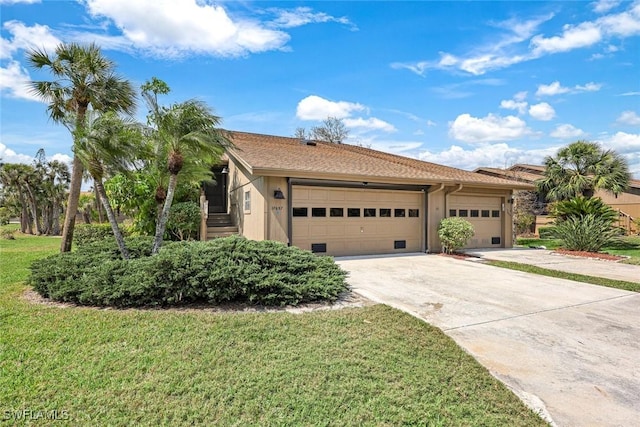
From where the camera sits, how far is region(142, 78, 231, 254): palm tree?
6363 mm

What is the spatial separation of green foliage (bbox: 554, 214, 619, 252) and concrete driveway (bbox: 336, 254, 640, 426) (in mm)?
5929

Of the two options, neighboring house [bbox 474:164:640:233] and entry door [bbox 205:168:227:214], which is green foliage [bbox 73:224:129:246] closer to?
entry door [bbox 205:168:227:214]

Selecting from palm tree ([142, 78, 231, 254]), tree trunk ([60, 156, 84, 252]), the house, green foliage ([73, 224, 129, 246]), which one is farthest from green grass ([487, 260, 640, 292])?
green foliage ([73, 224, 129, 246])

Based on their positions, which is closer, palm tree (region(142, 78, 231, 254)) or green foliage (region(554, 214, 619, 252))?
palm tree (region(142, 78, 231, 254))

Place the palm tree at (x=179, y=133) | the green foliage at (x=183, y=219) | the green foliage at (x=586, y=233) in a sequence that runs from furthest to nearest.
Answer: the green foliage at (x=586, y=233), the green foliage at (x=183, y=219), the palm tree at (x=179, y=133)

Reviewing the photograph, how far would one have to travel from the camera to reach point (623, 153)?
16.6 m

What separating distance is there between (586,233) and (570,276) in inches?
216

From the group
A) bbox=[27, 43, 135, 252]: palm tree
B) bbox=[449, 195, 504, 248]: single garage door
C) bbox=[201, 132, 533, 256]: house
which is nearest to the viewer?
bbox=[27, 43, 135, 252]: palm tree

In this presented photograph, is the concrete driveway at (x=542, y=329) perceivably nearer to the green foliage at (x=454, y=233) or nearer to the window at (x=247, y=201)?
the green foliage at (x=454, y=233)

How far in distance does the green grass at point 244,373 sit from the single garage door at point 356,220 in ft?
19.6

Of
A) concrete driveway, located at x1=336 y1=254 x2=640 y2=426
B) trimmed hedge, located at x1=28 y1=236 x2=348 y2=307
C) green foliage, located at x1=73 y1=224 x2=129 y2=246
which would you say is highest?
green foliage, located at x1=73 y1=224 x2=129 y2=246

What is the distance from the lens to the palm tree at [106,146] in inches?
236

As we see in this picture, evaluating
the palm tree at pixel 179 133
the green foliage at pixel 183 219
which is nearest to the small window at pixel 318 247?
the green foliage at pixel 183 219

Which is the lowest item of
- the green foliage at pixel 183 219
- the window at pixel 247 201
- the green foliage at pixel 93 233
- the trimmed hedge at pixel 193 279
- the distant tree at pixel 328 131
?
the trimmed hedge at pixel 193 279
